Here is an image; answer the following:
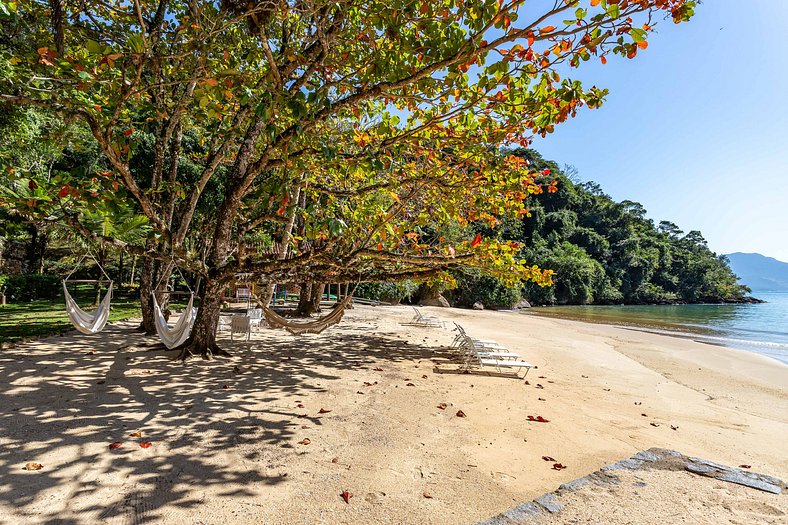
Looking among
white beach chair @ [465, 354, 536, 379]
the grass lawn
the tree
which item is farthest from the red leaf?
the grass lawn

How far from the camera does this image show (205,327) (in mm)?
7406

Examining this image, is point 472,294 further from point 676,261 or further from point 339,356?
point 676,261

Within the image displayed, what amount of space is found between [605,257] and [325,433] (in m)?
61.5

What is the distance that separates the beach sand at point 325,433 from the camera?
2.83 meters

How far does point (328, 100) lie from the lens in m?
4.25

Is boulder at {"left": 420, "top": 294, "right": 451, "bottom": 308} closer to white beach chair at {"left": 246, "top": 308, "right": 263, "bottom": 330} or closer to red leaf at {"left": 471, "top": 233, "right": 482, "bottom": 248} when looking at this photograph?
white beach chair at {"left": 246, "top": 308, "right": 263, "bottom": 330}

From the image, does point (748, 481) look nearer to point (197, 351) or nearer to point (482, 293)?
point (197, 351)

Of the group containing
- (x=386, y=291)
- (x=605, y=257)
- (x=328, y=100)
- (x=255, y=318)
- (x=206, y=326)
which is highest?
(x=605, y=257)

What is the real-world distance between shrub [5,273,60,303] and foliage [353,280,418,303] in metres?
16.8

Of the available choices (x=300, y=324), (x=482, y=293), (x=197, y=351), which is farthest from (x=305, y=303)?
(x=482, y=293)

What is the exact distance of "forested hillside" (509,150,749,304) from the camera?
149 feet

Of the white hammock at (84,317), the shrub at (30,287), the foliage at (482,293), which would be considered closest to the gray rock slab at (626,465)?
the white hammock at (84,317)

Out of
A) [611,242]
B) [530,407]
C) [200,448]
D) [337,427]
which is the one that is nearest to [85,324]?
[200,448]

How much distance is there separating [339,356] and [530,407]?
4.21m
